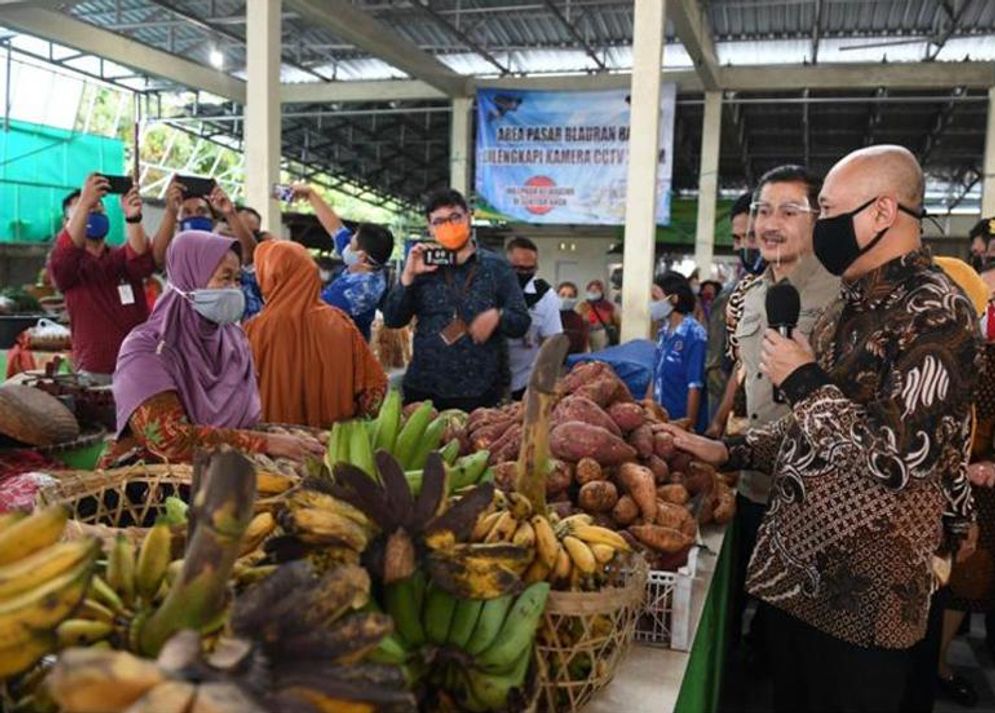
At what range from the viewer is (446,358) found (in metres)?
3.69

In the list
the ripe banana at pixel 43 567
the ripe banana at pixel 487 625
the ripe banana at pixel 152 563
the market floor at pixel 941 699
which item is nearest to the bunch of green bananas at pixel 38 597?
the ripe banana at pixel 43 567

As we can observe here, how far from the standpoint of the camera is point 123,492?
1.81 metres

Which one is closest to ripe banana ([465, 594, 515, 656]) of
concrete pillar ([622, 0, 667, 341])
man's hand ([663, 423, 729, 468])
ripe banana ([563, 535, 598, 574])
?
ripe banana ([563, 535, 598, 574])

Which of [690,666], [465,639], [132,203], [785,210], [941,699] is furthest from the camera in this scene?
[132,203]

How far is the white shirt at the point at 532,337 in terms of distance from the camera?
4.56m

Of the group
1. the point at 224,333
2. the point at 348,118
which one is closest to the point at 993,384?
the point at 224,333

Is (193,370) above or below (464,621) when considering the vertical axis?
above

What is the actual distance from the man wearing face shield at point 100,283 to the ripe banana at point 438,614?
3659 millimetres

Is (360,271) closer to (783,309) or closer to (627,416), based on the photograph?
(627,416)

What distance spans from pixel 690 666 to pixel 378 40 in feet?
28.6

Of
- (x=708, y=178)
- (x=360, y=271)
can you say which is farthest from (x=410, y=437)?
(x=708, y=178)

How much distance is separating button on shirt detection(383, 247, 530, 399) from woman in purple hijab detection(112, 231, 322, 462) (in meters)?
1.07

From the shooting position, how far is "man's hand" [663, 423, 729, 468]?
2234 mm

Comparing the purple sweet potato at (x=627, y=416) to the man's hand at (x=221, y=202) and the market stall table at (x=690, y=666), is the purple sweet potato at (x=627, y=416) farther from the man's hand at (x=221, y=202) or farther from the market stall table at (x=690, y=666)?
the man's hand at (x=221, y=202)
